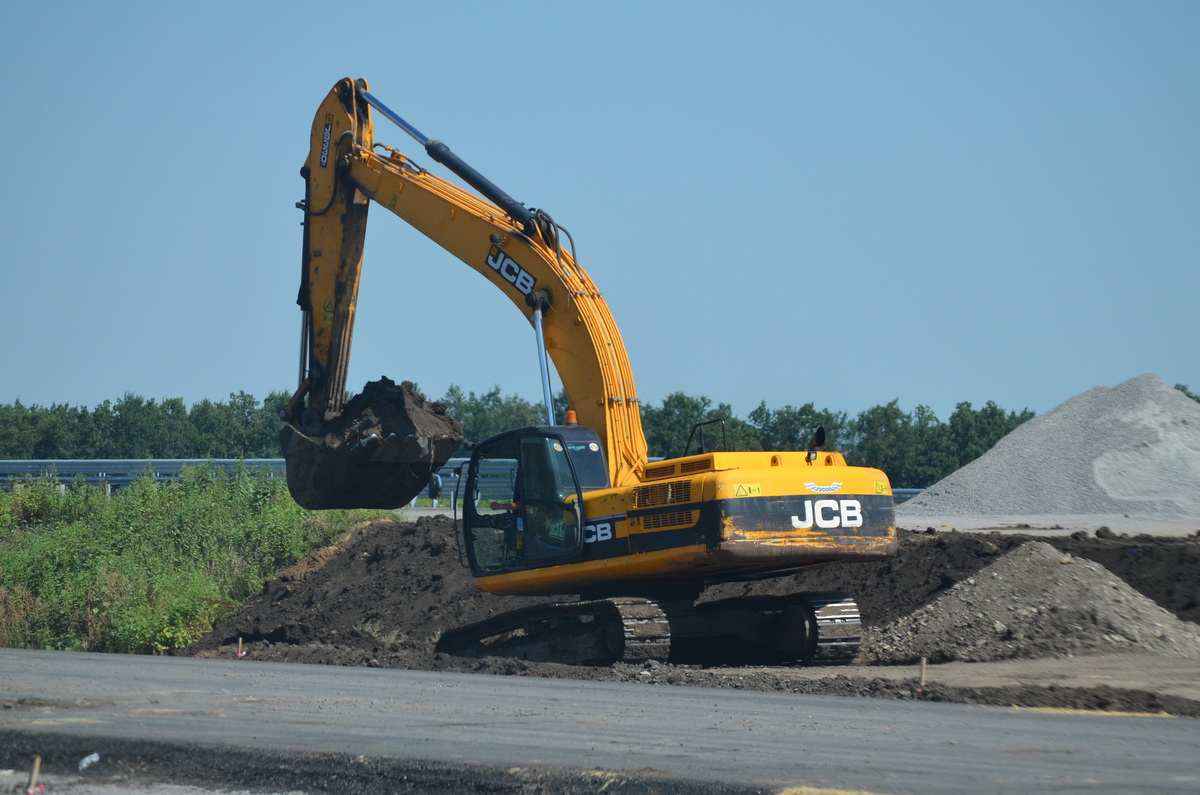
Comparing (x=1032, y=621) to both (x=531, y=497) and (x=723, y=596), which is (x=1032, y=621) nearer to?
(x=723, y=596)

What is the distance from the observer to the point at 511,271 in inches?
522

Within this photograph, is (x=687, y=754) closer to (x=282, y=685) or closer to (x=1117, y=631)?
(x=282, y=685)

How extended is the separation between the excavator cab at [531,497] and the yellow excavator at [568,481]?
20 mm

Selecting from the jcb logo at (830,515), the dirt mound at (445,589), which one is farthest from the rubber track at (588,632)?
the jcb logo at (830,515)

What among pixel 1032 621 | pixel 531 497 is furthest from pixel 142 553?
pixel 1032 621

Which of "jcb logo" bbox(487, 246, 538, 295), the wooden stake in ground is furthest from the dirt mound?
the wooden stake in ground

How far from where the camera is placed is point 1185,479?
89.2ft

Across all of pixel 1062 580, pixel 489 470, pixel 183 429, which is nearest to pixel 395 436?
pixel 489 470

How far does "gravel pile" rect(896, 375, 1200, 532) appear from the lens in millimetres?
26156

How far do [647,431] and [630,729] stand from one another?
35.8 meters

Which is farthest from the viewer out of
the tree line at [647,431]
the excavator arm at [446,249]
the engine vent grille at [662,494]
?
the tree line at [647,431]

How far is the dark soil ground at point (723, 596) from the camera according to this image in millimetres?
10148

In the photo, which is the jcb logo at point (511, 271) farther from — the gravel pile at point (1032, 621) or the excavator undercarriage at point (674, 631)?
the gravel pile at point (1032, 621)

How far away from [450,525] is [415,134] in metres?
8.64
